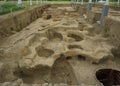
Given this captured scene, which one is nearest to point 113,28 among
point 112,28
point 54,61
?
point 112,28

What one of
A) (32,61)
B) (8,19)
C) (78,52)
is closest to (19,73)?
(32,61)

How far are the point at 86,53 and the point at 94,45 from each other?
1.42 metres

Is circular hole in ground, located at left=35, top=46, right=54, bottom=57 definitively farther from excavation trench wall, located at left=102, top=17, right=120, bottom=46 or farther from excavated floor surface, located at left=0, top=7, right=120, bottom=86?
excavation trench wall, located at left=102, top=17, right=120, bottom=46

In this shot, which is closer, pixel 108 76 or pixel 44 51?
pixel 108 76

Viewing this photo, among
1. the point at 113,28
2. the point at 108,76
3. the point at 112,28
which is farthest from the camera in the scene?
the point at 112,28

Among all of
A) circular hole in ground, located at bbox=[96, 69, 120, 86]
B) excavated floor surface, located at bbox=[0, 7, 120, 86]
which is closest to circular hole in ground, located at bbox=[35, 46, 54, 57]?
excavated floor surface, located at bbox=[0, 7, 120, 86]

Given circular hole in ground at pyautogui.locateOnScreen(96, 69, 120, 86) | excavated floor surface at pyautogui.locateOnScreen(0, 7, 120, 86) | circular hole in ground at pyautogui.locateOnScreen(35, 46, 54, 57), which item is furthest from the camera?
circular hole in ground at pyautogui.locateOnScreen(35, 46, 54, 57)

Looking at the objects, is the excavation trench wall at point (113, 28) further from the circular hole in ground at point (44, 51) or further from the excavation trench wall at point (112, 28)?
the circular hole in ground at point (44, 51)

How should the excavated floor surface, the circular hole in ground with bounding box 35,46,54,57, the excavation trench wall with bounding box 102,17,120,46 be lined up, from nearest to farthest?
the excavated floor surface → the circular hole in ground with bounding box 35,46,54,57 → the excavation trench wall with bounding box 102,17,120,46

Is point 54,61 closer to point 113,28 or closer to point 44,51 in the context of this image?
point 44,51

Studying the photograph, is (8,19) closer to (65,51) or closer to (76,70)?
(65,51)

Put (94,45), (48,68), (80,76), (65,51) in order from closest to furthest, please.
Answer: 1. (80,76)
2. (48,68)
3. (65,51)
4. (94,45)

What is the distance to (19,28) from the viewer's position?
517 inches

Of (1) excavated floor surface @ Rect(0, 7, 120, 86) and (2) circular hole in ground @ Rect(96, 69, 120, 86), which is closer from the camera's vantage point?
(1) excavated floor surface @ Rect(0, 7, 120, 86)
